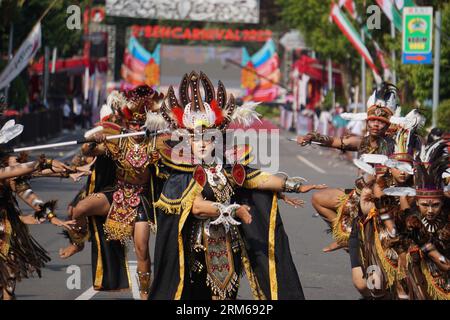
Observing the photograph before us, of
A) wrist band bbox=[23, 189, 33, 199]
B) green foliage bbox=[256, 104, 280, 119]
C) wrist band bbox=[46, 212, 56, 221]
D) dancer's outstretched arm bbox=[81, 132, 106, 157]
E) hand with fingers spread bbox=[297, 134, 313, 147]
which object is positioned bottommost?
green foliage bbox=[256, 104, 280, 119]

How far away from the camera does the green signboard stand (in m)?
28.8

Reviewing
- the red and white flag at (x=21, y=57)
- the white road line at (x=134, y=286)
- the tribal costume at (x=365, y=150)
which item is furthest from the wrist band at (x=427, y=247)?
the red and white flag at (x=21, y=57)

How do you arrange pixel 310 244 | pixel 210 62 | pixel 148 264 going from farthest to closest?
pixel 210 62 < pixel 310 244 < pixel 148 264

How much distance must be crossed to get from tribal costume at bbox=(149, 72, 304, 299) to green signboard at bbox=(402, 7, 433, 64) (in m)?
19.4

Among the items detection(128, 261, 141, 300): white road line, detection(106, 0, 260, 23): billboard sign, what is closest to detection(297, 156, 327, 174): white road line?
detection(128, 261, 141, 300): white road line

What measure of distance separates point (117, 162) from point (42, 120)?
105ft

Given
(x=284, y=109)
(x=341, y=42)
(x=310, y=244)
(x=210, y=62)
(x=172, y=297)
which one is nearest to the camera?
(x=172, y=297)

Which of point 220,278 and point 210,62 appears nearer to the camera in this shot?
point 220,278

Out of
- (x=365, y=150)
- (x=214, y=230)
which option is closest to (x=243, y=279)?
(x=365, y=150)

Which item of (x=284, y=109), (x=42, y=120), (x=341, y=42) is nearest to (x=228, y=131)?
(x=42, y=120)

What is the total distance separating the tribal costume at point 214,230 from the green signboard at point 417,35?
19.4 m

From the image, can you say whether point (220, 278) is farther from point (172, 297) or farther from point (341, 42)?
point (341, 42)

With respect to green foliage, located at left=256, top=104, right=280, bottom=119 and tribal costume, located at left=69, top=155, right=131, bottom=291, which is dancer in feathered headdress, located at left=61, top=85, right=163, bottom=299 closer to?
tribal costume, located at left=69, top=155, right=131, bottom=291

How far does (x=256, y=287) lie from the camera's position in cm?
992
